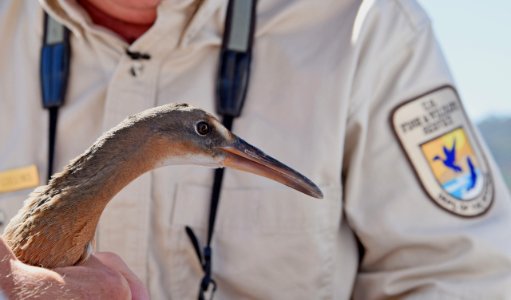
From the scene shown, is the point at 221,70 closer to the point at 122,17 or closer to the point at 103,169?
the point at 122,17

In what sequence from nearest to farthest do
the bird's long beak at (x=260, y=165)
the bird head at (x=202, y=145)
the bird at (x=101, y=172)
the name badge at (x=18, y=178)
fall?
the bird at (x=101, y=172) → the bird head at (x=202, y=145) → the bird's long beak at (x=260, y=165) → the name badge at (x=18, y=178)

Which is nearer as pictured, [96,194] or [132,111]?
[96,194]

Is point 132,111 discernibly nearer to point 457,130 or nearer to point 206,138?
point 206,138

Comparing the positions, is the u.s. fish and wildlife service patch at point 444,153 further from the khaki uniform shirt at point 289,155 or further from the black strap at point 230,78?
the black strap at point 230,78

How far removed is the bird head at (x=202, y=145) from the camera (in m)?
2.26

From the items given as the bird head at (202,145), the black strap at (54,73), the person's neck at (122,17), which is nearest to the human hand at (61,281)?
the bird head at (202,145)

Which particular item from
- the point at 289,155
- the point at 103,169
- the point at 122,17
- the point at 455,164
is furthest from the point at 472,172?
the point at 103,169

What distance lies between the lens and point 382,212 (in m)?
2.93

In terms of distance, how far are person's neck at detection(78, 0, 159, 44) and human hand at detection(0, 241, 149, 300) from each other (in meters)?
1.01

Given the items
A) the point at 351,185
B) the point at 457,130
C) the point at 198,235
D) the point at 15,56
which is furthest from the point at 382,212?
the point at 15,56

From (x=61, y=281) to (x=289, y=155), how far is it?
1.08 m

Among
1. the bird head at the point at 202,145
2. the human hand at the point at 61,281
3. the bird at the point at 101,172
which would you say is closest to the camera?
the human hand at the point at 61,281

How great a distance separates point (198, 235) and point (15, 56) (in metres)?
0.89

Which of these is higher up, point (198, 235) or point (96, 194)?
point (96, 194)
